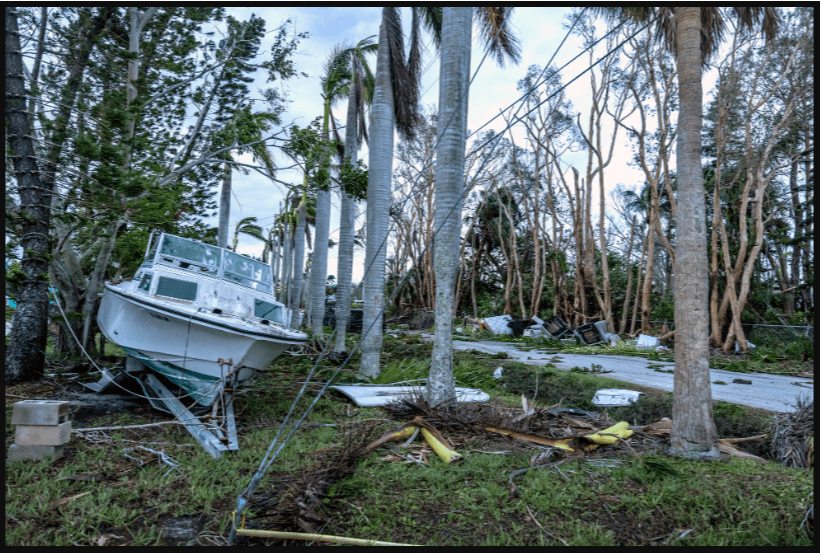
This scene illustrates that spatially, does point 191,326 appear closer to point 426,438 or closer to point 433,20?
point 426,438

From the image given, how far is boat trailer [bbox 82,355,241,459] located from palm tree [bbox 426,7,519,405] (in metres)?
2.77

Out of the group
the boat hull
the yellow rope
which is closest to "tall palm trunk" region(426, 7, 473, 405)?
the boat hull

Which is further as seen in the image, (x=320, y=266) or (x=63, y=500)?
(x=320, y=266)

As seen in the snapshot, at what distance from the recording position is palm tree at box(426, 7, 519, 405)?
722cm

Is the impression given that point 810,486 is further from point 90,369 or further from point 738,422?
point 90,369

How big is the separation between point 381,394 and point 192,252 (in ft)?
14.5

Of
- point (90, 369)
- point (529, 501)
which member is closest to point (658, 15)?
point (529, 501)

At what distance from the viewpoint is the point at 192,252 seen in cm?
944

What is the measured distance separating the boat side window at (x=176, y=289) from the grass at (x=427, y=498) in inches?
103

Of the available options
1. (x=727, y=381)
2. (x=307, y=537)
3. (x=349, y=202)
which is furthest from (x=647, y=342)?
(x=307, y=537)

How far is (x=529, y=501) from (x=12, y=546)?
3935mm

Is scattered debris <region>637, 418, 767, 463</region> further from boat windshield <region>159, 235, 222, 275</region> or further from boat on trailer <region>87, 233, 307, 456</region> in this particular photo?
boat windshield <region>159, 235, 222, 275</region>

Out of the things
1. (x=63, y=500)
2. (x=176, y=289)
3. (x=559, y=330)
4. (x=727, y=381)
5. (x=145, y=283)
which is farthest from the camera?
(x=559, y=330)

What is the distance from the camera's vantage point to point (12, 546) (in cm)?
363
